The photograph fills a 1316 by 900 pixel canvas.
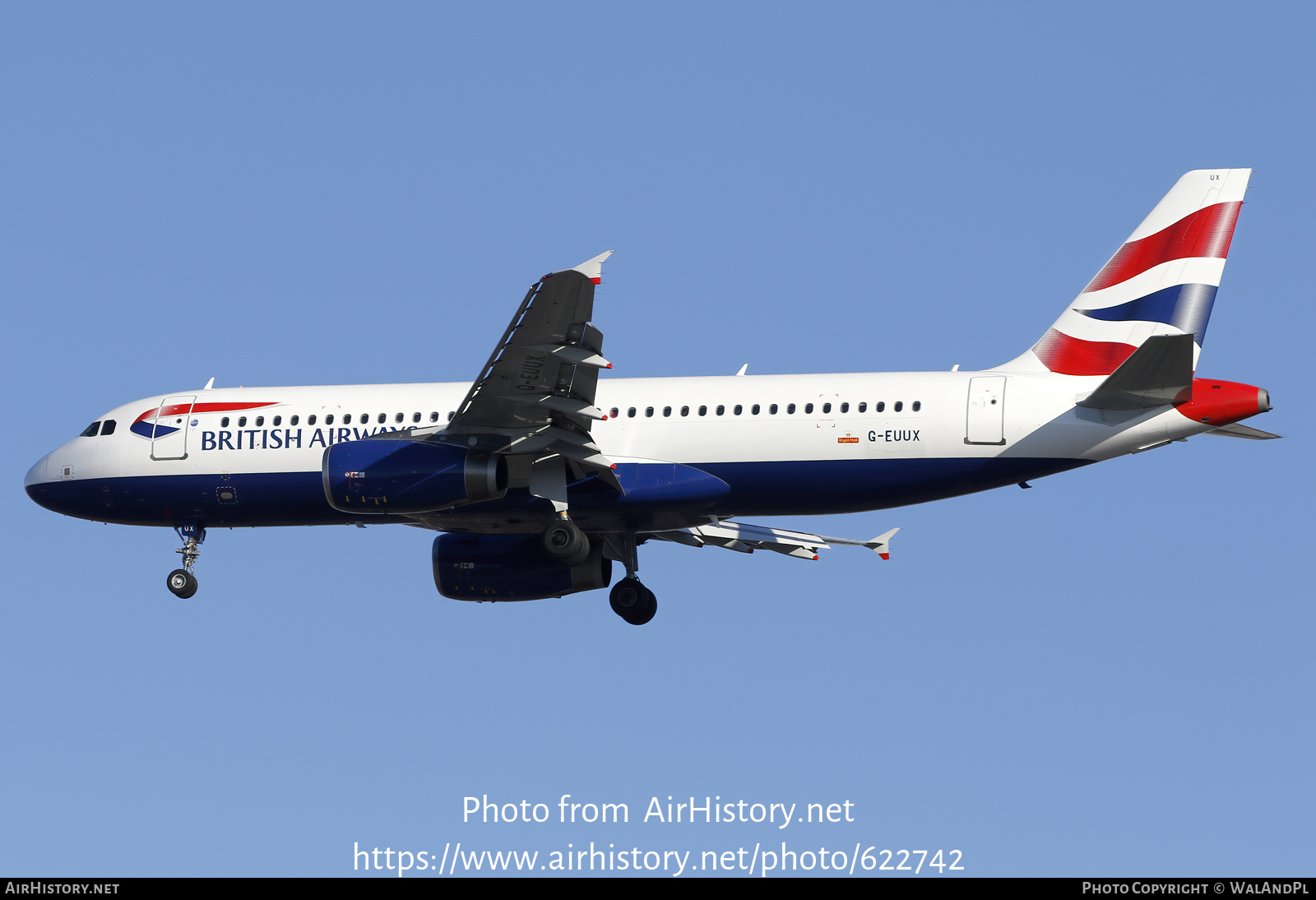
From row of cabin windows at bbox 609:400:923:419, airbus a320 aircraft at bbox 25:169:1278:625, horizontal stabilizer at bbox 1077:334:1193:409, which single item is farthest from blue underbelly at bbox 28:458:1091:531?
horizontal stabilizer at bbox 1077:334:1193:409

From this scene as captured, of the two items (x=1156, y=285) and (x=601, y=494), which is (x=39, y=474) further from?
(x=1156, y=285)

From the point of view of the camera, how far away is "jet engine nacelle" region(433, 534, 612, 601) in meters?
33.7

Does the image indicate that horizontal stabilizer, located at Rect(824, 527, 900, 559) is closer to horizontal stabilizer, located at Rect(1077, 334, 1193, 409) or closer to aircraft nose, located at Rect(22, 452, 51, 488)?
horizontal stabilizer, located at Rect(1077, 334, 1193, 409)

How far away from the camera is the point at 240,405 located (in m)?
32.8

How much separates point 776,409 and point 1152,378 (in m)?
6.24

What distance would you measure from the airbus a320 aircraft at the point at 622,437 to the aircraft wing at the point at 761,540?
1.88 meters

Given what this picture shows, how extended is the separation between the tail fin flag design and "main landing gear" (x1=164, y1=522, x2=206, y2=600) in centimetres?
1530

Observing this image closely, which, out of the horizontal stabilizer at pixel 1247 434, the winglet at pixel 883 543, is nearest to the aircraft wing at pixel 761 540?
the winglet at pixel 883 543

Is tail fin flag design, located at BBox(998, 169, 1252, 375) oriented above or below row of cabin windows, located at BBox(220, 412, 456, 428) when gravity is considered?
above

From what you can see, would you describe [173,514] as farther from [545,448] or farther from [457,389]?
[545,448]

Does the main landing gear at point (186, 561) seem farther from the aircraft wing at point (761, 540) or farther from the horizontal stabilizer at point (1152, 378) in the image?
the horizontal stabilizer at point (1152, 378)

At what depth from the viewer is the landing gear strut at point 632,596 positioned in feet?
110

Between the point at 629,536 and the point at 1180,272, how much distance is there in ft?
36.1
